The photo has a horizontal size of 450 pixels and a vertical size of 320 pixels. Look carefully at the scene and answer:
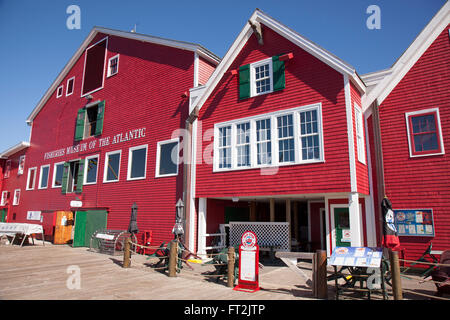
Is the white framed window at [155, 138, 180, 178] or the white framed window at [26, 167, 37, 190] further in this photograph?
the white framed window at [26, 167, 37, 190]

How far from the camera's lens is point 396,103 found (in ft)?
36.2

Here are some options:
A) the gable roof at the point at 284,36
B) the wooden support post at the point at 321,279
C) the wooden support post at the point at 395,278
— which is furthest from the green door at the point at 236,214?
the wooden support post at the point at 395,278

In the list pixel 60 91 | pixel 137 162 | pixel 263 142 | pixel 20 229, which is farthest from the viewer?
pixel 60 91

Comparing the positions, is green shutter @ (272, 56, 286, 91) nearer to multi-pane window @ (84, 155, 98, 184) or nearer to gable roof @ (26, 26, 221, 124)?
gable roof @ (26, 26, 221, 124)

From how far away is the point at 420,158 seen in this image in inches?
406

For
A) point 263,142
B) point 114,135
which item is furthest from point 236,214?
point 114,135

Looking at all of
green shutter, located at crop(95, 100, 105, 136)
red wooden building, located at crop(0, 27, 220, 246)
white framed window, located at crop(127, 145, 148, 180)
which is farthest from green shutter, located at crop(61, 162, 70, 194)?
white framed window, located at crop(127, 145, 148, 180)

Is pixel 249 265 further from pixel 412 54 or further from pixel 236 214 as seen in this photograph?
pixel 412 54

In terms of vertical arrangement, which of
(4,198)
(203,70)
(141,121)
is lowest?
(4,198)

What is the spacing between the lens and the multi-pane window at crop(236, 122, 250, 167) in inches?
485

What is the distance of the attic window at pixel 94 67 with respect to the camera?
66.6 feet

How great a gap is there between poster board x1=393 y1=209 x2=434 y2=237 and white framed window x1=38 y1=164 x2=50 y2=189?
22156 millimetres

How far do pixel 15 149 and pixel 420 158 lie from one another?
2869cm
